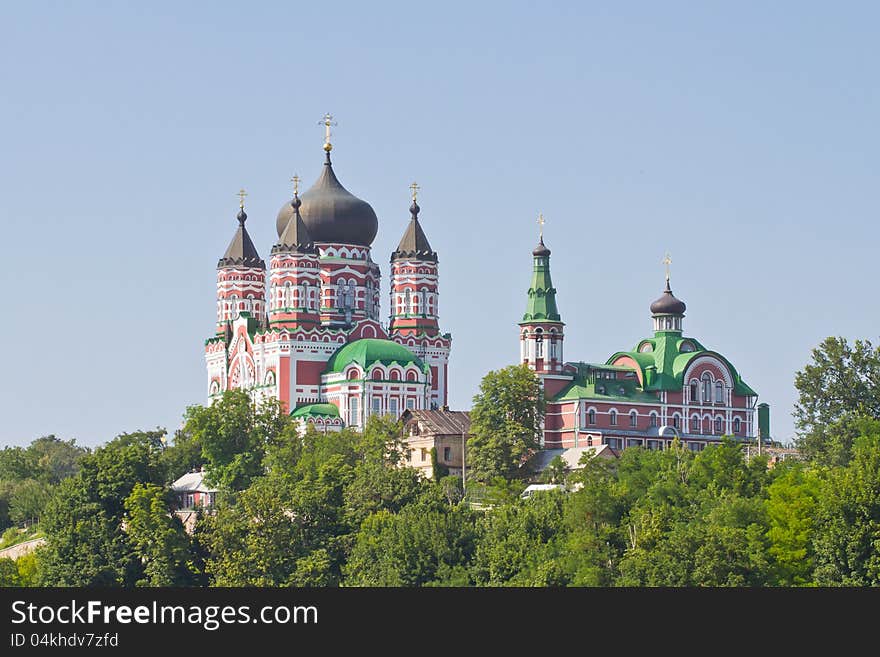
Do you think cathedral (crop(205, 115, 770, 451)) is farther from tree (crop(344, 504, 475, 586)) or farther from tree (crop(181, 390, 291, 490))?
tree (crop(344, 504, 475, 586))

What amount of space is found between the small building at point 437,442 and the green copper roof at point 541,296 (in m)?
5.84

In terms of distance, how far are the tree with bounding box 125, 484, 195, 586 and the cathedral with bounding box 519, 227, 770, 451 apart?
21.5 metres

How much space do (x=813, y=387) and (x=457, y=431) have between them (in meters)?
13.6

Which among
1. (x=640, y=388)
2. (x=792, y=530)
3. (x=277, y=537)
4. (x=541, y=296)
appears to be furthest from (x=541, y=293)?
(x=792, y=530)

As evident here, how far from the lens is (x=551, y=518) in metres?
58.0

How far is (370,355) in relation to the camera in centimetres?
8331

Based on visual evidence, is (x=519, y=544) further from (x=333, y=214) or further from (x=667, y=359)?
(x=333, y=214)

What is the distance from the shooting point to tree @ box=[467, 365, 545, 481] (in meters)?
73.1

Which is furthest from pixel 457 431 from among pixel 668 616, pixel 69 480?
pixel 668 616

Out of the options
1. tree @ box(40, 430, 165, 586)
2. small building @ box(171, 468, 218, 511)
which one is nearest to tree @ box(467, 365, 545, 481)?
small building @ box(171, 468, 218, 511)

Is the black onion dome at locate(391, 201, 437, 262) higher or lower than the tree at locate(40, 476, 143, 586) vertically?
higher

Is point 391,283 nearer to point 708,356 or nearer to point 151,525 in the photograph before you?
point 708,356

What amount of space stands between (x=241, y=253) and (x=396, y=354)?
32.6ft

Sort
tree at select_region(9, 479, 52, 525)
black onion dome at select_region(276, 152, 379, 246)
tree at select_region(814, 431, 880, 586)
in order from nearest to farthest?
tree at select_region(814, 431, 880, 586)
tree at select_region(9, 479, 52, 525)
black onion dome at select_region(276, 152, 379, 246)
